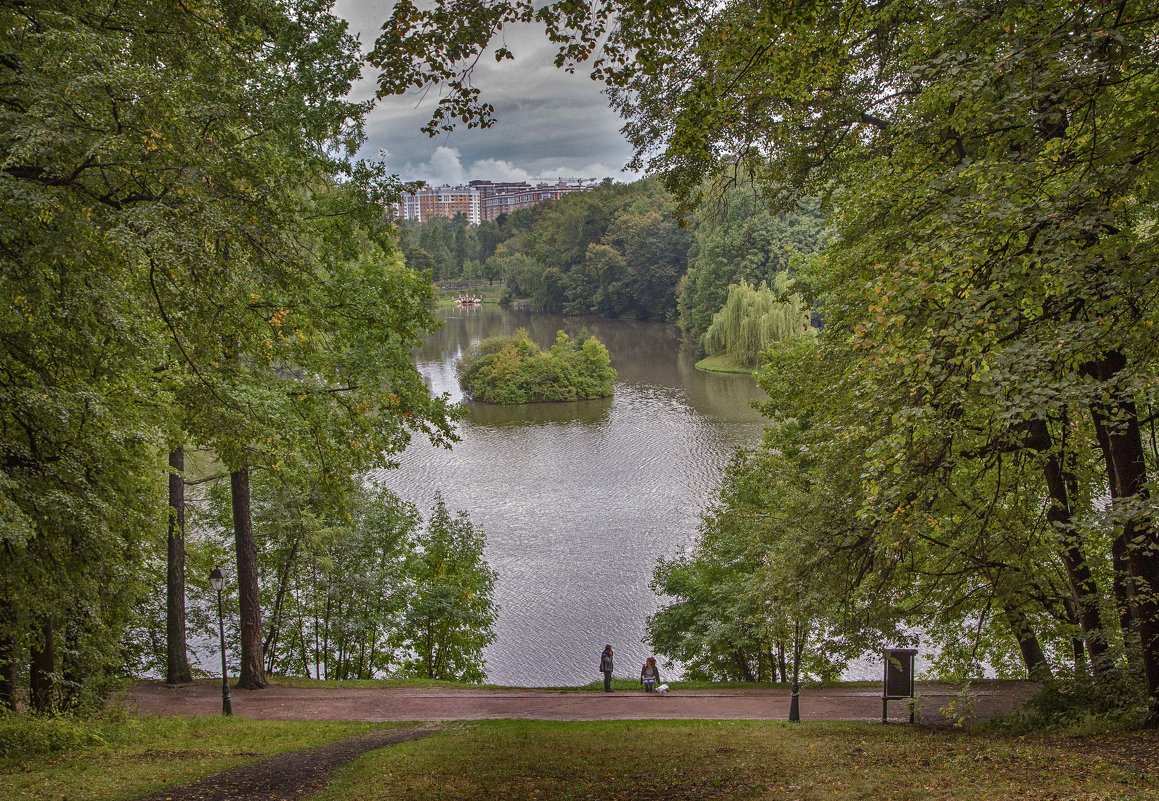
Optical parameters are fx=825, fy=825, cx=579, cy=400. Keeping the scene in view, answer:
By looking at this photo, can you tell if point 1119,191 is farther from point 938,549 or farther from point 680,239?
point 680,239

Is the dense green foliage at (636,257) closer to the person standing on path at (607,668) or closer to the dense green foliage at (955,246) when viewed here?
the person standing on path at (607,668)

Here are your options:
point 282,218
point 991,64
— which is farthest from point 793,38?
point 282,218

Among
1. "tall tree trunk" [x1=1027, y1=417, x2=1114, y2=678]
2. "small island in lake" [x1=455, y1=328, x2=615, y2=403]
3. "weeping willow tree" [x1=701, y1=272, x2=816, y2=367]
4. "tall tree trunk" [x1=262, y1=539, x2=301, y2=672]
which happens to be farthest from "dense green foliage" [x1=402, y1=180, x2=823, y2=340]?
"tall tree trunk" [x1=1027, y1=417, x2=1114, y2=678]

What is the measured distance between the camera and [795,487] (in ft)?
48.0

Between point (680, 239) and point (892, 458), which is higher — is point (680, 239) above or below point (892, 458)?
above

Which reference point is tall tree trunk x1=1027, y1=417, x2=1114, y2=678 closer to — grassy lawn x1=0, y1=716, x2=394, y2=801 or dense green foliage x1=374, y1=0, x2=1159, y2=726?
dense green foliage x1=374, y1=0, x2=1159, y2=726

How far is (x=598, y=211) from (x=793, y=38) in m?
101

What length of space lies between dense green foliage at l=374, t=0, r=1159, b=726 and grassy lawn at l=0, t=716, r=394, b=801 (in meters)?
6.07

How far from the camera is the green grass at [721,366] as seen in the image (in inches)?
2278

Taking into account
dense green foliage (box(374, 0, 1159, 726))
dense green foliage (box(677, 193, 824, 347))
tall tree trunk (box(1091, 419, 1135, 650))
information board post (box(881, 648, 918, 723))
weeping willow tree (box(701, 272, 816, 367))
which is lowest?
information board post (box(881, 648, 918, 723))

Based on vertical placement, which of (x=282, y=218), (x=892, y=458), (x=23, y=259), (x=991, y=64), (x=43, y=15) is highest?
(x=43, y=15)

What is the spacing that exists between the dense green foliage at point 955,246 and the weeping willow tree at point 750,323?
4320 cm

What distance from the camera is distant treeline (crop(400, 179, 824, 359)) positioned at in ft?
221

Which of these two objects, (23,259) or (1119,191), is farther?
(23,259)
